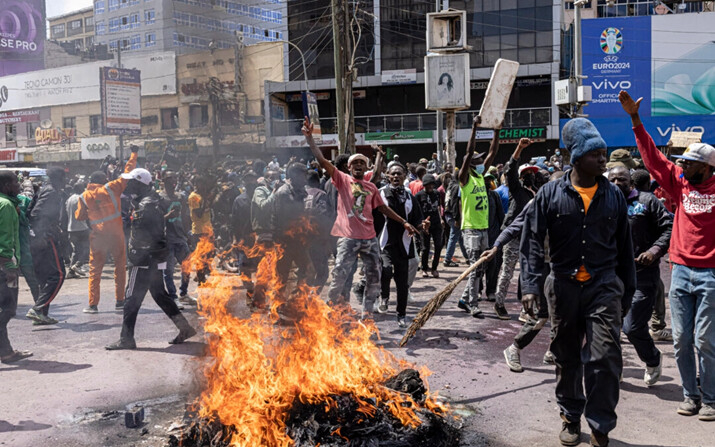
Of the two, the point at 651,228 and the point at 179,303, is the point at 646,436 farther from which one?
the point at 179,303

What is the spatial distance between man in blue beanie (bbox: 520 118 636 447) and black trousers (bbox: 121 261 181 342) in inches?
166

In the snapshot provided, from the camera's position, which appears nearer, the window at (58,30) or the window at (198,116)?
the window at (198,116)

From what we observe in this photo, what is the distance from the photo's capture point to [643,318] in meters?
5.07

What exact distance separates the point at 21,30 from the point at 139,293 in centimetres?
4907

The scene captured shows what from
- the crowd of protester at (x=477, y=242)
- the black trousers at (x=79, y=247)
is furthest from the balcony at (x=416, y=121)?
the crowd of protester at (x=477, y=242)

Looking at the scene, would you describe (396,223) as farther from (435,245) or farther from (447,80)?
(447,80)

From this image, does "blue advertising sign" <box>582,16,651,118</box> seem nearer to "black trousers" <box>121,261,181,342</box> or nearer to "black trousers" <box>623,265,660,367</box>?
"black trousers" <box>623,265,660,367</box>

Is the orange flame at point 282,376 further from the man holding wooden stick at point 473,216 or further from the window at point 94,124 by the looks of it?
the window at point 94,124

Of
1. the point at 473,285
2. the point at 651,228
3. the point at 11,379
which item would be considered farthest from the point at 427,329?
the point at 11,379

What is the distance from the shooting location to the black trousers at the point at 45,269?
316 inches

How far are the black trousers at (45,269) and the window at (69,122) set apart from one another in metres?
45.3

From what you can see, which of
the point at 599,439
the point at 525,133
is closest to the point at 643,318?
the point at 599,439

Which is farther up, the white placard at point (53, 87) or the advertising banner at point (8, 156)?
the white placard at point (53, 87)

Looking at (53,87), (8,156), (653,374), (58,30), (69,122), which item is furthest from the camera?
(58,30)
